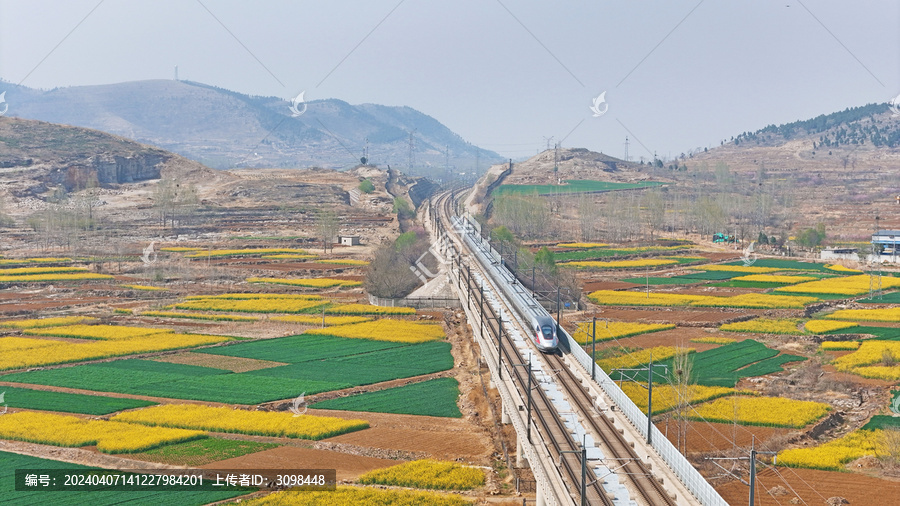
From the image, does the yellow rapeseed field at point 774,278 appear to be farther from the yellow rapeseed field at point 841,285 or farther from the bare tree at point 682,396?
the bare tree at point 682,396

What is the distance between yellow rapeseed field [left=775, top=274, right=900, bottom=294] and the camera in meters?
80.6

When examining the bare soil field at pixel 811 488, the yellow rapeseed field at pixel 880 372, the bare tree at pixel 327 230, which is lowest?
the bare soil field at pixel 811 488

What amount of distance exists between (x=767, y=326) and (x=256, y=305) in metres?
40.6

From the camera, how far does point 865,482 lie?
3216 cm

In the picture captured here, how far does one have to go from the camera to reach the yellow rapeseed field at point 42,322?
6412 cm

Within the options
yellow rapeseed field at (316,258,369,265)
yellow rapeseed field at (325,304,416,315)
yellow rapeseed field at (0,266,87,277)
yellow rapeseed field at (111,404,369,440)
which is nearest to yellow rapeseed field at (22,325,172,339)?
yellow rapeseed field at (325,304,416,315)

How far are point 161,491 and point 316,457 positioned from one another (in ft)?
21.6

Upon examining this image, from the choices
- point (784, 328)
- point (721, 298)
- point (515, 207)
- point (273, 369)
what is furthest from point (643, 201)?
point (273, 369)

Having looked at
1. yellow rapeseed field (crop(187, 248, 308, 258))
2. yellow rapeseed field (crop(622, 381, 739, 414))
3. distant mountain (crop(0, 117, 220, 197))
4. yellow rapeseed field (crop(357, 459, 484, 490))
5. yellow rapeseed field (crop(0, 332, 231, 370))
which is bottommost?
yellow rapeseed field (crop(357, 459, 484, 490))

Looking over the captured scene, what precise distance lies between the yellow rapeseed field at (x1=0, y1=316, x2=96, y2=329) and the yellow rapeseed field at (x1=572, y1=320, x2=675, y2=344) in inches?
1464

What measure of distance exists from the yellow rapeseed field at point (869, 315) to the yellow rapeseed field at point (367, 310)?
33.3m

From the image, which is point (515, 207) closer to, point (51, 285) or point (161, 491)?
point (51, 285)

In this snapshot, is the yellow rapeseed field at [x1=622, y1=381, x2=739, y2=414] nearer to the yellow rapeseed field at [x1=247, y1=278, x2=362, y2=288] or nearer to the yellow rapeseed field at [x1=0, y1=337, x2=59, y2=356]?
the yellow rapeseed field at [x1=0, y1=337, x2=59, y2=356]

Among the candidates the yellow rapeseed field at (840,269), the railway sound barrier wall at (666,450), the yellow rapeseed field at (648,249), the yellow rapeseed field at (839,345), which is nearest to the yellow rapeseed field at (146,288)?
the railway sound barrier wall at (666,450)
